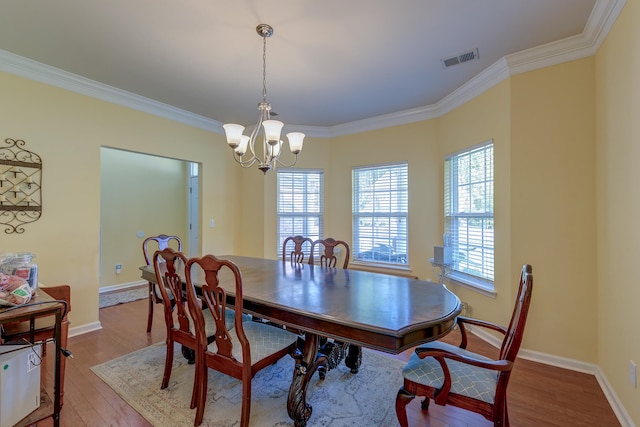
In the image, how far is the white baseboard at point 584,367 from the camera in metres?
1.80

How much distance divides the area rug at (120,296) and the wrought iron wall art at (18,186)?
5.80 ft

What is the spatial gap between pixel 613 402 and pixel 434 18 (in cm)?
297

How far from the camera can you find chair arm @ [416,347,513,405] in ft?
4.25

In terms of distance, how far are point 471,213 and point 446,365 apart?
2.27 metres

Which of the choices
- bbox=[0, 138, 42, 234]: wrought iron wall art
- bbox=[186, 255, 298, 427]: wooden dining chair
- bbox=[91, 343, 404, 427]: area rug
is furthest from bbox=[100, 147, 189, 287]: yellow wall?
bbox=[186, 255, 298, 427]: wooden dining chair

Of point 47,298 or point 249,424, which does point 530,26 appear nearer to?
point 249,424

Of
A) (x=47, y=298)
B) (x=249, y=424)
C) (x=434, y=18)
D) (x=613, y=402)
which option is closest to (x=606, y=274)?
(x=613, y=402)

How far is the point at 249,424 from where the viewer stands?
1.73m

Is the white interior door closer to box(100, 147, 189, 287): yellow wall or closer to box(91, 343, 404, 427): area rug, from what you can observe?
box(100, 147, 189, 287): yellow wall

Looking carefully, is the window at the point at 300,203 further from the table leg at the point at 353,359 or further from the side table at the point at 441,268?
the table leg at the point at 353,359

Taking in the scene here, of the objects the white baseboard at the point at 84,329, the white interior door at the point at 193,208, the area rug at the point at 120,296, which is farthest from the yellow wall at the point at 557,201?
the white interior door at the point at 193,208

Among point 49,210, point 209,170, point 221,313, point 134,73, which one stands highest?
point 134,73

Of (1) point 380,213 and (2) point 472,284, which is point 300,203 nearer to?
(1) point 380,213

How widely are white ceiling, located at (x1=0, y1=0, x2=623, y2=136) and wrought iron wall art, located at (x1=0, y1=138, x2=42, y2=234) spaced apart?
2.76 feet
